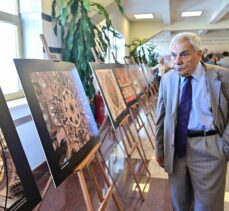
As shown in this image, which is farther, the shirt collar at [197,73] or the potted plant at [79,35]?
the potted plant at [79,35]

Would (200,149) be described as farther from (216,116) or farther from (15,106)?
(15,106)

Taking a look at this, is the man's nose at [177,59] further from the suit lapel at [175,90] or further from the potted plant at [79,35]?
the potted plant at [79,35]

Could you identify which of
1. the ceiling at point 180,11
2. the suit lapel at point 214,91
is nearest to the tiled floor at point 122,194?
the suit lapel at point 214,91

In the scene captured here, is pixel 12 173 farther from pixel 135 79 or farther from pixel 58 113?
pixel 135 79

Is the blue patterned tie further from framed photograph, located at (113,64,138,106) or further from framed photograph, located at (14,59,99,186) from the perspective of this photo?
framed photograph, located at (113,64,138,106)

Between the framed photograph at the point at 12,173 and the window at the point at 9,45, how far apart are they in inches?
84.2

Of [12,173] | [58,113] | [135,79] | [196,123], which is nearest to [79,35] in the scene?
[135,79]

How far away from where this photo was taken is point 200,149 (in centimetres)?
187

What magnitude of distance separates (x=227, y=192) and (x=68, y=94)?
2145mm

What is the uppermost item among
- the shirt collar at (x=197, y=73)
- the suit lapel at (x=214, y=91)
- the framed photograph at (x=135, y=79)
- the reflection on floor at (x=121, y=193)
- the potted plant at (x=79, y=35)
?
the potted plant at (x=79, y=35)

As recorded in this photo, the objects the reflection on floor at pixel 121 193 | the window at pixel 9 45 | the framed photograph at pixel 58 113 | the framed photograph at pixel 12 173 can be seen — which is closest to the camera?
the framed photograph at pixel 12 173

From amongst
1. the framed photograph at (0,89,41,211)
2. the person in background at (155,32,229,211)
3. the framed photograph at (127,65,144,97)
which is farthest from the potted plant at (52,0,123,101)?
the framed photograph at (0,89,41,211)

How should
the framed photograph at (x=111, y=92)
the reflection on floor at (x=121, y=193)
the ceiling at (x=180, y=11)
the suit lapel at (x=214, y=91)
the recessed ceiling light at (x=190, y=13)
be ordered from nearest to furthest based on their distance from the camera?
1. the suit lapel at (x=214, y=91)
2. the framed photograph at (x=111, y=92)
3. the reflection on floor at (x=121, y=193)
4. the ceiling at (x=180, y=11)
5. the recessed ceiling light at (x=190, y=13)

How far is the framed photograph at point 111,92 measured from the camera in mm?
2574
